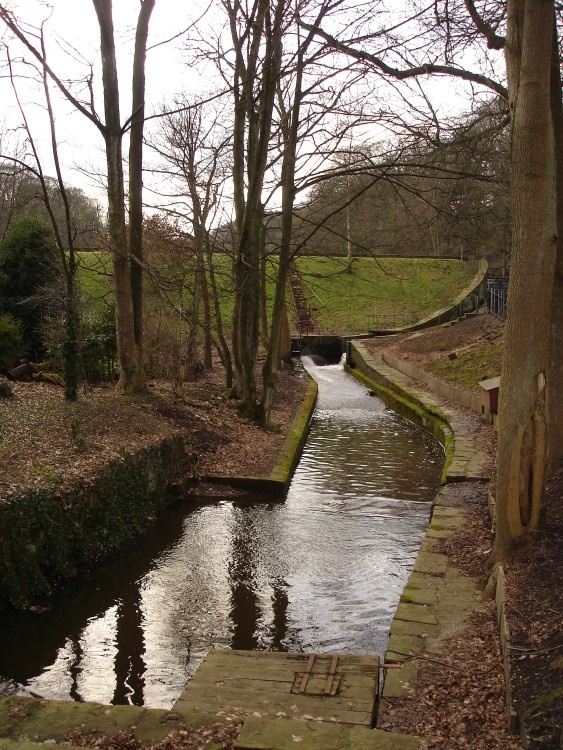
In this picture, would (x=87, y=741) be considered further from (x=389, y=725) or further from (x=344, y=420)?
(x=344, y=420)

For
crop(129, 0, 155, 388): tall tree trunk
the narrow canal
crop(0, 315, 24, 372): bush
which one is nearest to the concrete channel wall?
the narrow canal

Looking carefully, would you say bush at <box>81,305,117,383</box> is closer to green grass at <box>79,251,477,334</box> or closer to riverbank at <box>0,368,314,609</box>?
riverbank at <box>0,368,314,609</box>

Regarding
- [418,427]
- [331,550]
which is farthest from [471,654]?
[418,427]

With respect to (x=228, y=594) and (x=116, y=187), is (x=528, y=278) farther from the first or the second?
(x=116, y=187)

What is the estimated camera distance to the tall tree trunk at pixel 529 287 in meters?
6.10

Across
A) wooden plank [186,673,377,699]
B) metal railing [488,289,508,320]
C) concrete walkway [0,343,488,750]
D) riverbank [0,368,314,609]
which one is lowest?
wooden plank [186,673,377,699]

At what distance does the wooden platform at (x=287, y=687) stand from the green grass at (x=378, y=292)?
3191cm

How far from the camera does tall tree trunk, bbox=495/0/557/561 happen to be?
610 centimetres

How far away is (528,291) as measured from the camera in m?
6.21

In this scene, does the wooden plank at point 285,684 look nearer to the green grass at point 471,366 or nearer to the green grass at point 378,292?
the green grass at point 471,366

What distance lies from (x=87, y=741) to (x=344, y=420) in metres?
14.6

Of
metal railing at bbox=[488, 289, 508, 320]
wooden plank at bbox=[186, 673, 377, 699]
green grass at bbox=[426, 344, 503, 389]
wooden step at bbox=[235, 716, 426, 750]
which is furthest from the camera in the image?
metal railing at bbox=[488, 289, 508, 320]

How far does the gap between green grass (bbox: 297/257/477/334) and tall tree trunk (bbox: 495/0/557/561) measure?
101 feet

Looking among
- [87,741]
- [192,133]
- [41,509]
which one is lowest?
[87,741]
